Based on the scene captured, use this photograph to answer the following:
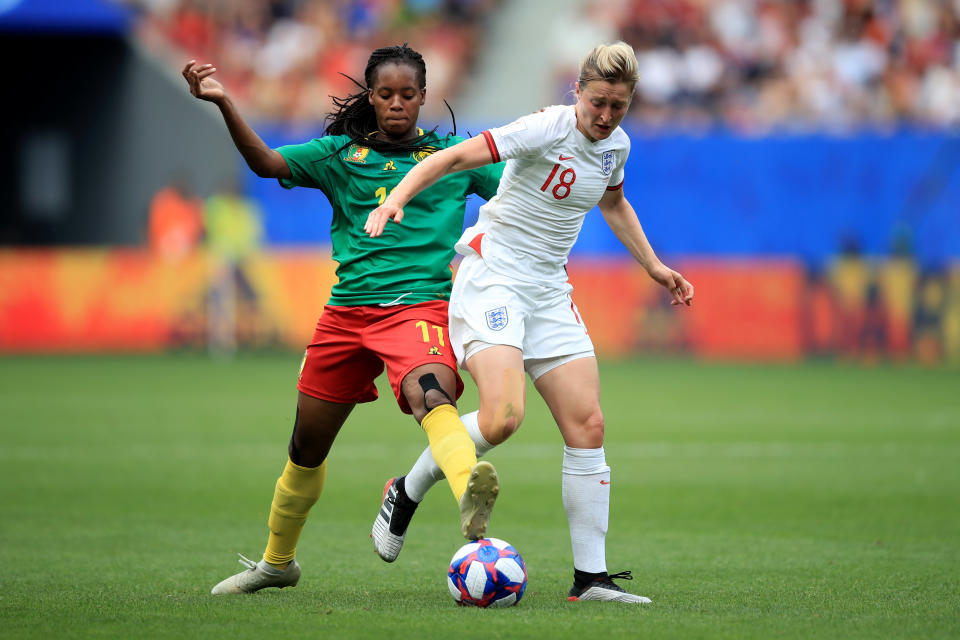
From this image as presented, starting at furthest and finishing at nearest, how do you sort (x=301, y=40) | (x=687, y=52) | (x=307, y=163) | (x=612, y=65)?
1. (x=301, y=40)
2. (x=687, y=52)
3. (x=307, y=163)
4. (x=612, y=65)

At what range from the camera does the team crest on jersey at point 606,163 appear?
575cm

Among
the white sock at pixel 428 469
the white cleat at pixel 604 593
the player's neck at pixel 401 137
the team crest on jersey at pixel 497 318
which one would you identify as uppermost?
the player's neck at pixel 401 137

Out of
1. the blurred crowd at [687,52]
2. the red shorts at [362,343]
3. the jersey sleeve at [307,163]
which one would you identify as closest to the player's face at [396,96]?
the jersey sleeve at [307,163]

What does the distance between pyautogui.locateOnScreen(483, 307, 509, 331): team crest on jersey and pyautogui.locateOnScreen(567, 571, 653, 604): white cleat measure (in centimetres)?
114

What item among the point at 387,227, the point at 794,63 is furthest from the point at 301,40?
the point at 387,227

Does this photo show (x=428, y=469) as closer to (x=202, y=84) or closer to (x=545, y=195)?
(x=545, y=195)

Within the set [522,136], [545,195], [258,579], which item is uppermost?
[522,136]

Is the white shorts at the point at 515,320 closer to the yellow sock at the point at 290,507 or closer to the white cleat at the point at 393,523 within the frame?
the white cleat at the point at 393,523

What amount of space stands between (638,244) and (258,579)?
2.27 metres

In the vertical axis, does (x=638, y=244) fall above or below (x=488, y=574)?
above

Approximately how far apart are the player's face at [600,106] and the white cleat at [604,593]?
1.86 meters

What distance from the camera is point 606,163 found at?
18.9 feet

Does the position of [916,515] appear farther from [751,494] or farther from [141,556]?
[141,556]

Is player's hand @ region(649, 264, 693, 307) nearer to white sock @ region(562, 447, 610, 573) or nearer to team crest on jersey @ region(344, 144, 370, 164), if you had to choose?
white sock @ region(562, 447, 610, 573)
